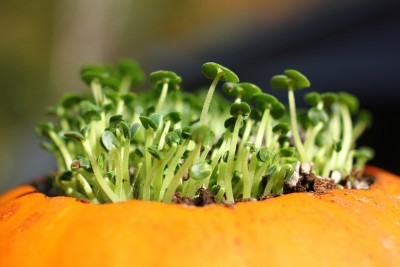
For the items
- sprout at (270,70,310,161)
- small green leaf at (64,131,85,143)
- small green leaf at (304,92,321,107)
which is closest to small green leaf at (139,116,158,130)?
small green leaf at (64,131,85,143)

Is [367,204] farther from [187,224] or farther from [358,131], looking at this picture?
[358,131]

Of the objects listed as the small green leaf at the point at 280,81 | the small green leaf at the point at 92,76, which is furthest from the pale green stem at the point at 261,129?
the small green leaf at the point at 92,76

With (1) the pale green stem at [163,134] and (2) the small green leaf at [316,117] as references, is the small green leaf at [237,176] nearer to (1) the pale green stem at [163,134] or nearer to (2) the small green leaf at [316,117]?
(1) the pale green stem at [163,134]

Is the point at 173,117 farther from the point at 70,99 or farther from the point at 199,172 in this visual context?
the point at 70,99

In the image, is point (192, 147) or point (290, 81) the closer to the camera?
point (192, 147)

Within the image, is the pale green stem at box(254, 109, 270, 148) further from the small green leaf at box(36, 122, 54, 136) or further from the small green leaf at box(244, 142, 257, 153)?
the small green leaf at box(36, 122, 54, 136)

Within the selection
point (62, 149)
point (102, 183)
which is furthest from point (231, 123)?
point (62, 149)
